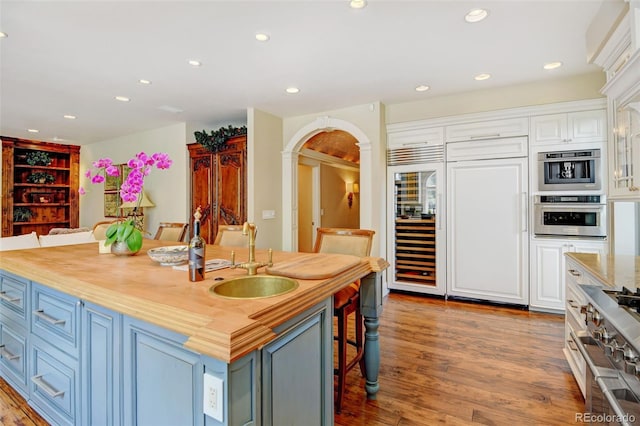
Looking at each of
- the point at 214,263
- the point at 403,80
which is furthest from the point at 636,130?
the point at 214,263

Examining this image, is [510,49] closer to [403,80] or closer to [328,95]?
[403,80]

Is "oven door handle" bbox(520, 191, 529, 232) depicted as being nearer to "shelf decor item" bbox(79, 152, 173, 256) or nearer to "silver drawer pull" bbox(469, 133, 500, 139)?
"silver drawer pull" bbox(469, 133, 500, 139)

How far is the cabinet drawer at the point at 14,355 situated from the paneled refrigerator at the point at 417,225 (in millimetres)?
3675

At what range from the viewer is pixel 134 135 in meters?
6.05

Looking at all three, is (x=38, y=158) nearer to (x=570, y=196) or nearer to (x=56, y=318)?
(x=56, y=318)

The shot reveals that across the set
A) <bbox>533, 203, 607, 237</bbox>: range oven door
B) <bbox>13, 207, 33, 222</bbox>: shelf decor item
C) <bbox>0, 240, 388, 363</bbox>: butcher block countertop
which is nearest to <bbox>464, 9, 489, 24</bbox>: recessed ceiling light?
<bbox>0, 240, 388, 363</bbox>: butcher block countertop

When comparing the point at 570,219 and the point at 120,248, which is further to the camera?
the point at 570,219

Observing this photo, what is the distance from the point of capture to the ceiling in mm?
2209

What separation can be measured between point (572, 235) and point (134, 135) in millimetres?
7052

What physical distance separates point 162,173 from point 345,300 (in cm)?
494

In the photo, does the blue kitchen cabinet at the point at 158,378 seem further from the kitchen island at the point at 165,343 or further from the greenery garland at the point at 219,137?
the greenery garland at the point at 219,137

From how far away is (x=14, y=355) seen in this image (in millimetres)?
1941

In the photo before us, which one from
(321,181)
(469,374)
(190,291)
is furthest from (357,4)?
(321,181)

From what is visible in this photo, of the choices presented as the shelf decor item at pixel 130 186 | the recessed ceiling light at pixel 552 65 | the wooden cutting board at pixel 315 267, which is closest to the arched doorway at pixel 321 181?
the recessed ceiling light at pixel 552 65
